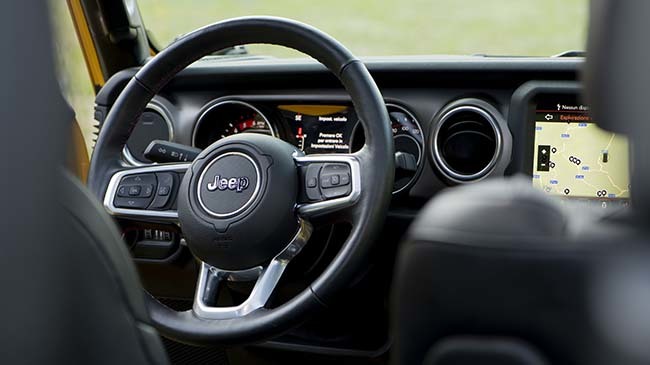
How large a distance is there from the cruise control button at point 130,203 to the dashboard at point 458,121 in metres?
0.15

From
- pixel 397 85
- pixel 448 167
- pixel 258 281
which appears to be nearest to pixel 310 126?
pixel 397 85

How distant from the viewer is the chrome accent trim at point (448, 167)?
231cm

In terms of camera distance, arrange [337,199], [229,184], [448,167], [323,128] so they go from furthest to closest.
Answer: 1. [323,128]
2. [448,167]
3. [229,184]
4. [337,199]

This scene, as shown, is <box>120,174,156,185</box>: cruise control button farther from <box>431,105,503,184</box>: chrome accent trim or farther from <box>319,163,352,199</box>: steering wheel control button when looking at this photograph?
→ <box>431,105,503,184</box>: chrome accent trim

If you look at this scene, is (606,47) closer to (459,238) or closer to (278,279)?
(459,238)

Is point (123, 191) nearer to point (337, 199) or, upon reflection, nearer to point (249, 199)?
point (249, 199)

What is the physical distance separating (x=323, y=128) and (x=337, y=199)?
528 mm

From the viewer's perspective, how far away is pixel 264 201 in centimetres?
203

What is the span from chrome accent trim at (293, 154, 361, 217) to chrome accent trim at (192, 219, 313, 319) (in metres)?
0.04

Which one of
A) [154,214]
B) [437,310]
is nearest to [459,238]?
[437,310]

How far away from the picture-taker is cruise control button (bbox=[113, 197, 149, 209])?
225 centimetres

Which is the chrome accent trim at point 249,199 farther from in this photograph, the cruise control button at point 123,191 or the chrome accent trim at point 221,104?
the chrome accent trim at point 221,104

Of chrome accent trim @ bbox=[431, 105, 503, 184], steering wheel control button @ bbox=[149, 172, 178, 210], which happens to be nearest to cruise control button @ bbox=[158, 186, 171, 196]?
steering wheel control button @ bbox=[149, 172, 178, 210]

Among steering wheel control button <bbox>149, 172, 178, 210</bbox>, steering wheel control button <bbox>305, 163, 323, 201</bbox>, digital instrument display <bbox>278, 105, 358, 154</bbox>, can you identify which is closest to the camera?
steering wheel control button <bbox>305, 163, 323, 201</bbox>
